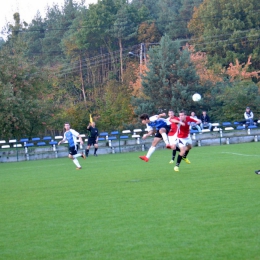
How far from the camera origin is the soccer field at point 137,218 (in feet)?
23.9

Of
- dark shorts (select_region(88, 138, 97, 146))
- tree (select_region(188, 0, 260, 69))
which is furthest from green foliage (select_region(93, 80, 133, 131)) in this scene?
dark shorts (select_region(88, 138, 97, 146))

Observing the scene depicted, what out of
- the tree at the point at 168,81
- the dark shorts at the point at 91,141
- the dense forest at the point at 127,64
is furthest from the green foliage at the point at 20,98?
the tree at the point at 168,81

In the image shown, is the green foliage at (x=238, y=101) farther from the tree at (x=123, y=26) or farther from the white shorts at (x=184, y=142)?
the tree at (x=123, y=26)

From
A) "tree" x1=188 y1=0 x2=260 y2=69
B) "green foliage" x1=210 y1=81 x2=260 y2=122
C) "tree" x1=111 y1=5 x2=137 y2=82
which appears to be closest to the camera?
"green foliage" x1=210 y1=81 x2=260 y2=122

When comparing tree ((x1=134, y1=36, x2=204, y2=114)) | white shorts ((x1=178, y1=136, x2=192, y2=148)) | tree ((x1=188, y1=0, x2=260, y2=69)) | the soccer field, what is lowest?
the soccer field

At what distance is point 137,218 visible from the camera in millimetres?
9438

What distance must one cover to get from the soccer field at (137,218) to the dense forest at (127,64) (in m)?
23.8

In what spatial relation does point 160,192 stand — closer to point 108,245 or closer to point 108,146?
point 108,245

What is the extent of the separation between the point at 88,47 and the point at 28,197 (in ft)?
202

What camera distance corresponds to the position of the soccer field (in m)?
7.28

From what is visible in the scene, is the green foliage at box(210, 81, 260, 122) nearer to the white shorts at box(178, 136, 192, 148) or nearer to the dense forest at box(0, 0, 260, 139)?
the dense forest at box(0, 0, 260, 139)

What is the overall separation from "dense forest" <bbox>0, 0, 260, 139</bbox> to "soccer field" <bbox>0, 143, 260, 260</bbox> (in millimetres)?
23811

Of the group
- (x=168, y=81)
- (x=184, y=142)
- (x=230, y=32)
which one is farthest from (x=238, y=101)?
(x=184, y=142)

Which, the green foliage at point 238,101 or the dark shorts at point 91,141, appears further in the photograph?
the green foliage at point 238,101
